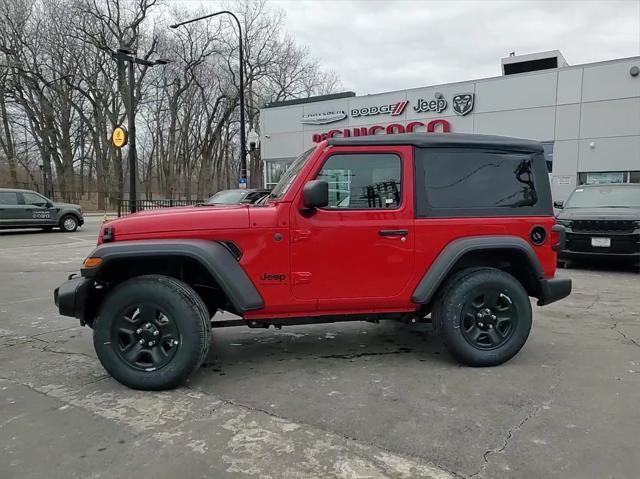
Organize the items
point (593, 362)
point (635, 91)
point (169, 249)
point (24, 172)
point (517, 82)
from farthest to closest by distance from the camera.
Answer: point (24, 172) < point (517, 82) < point (635, 91) < point (593, 362) < point (169, 249)

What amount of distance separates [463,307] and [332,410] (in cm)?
148

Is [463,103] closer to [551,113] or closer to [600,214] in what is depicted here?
[551,113]

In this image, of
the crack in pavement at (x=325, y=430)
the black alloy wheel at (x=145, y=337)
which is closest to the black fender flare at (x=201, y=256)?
the black alloy wheel at (x=145, y=337)

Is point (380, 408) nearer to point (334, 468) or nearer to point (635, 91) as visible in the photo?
point (334, 468)

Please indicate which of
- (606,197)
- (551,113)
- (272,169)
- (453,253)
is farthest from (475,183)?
Answer: (272,169)

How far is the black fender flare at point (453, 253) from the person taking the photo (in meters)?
4.12

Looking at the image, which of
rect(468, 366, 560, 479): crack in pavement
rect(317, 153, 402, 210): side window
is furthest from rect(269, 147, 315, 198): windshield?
rect(468, 366, 560, 479): crack in pavement

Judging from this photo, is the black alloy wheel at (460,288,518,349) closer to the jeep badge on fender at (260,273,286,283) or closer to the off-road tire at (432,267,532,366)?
the off-road tire at (432,267,532,366)

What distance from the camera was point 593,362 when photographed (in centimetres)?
445

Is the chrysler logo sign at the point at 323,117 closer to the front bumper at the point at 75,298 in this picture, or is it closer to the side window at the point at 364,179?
the side window at the point at 364,179

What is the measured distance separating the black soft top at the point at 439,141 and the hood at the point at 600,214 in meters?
5.62

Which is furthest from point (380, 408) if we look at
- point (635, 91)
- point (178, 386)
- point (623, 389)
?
point (635, 91)

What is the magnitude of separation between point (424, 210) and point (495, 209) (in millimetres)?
661

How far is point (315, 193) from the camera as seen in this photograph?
12.4ft
